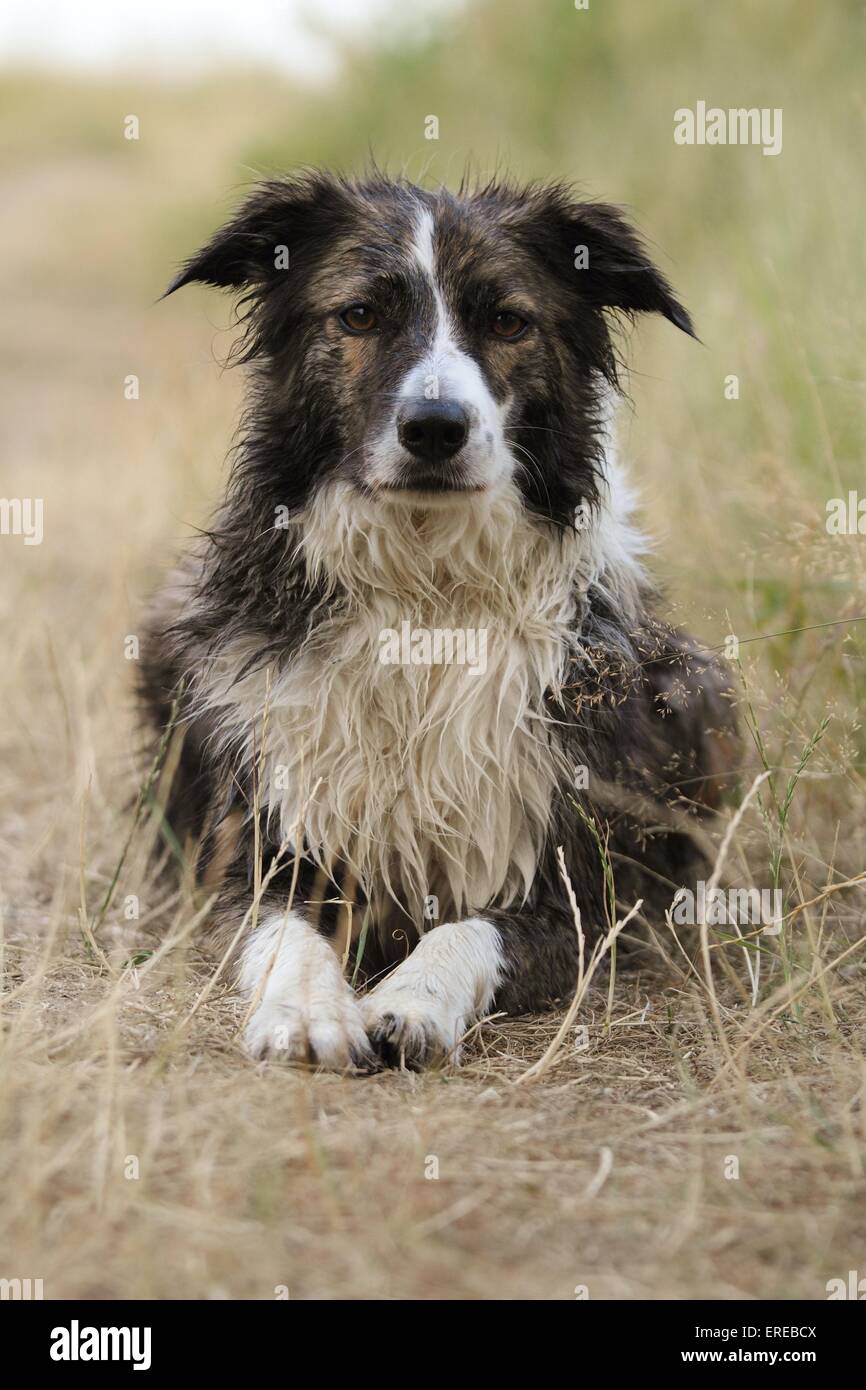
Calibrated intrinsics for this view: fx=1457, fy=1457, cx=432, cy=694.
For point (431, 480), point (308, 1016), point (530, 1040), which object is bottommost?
point (530, 1040)

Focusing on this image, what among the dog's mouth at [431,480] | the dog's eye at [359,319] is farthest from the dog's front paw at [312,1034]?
the dog's eye at [359,319]

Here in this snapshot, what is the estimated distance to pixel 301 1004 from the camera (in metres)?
3.48

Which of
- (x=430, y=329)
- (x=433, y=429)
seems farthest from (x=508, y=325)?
(x=433, y=429)

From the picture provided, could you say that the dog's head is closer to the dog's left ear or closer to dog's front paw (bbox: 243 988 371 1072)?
the dog's left ear

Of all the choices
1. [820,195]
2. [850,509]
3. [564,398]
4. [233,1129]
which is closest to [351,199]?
[564,398]

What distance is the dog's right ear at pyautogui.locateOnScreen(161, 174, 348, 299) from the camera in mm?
4207

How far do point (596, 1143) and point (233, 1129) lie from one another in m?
0.77

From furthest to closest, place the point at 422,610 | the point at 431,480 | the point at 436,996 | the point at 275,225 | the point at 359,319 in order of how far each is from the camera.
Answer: the point at 275,225 → the point at 422,610 → the point at 359,319 → the point at 431,480 → the point at 436,996

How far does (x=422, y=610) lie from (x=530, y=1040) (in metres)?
1.22

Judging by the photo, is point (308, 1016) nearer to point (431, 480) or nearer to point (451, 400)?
point (431, 480)

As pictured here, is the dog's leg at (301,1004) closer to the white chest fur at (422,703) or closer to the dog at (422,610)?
the dog at (422,610)

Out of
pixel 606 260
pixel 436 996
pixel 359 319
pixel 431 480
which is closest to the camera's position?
pixel 436 996
